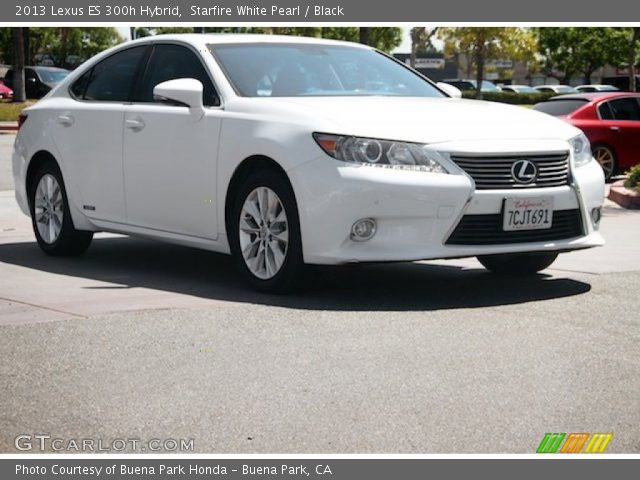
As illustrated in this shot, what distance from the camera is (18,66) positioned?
1599 inches

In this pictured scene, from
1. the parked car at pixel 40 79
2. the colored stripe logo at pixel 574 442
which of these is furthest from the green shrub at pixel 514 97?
the colored stripe logo at pixel 574 442

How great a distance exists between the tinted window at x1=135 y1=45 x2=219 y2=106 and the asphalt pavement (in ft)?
4.10

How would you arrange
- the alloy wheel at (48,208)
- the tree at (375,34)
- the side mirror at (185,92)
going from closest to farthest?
the side mirror at (185,92) < the alloy wheel at (48,208) < the tree at (375,34)

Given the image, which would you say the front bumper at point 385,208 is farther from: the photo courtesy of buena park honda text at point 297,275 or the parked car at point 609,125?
the parked car at point 609,125

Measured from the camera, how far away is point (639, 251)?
33.7ft

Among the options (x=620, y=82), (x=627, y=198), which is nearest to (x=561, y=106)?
(x=627, y=198)

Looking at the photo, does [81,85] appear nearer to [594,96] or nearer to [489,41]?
[594,96]

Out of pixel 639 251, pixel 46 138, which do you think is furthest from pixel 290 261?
pixel 639 251

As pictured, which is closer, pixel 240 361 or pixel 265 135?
pixel 240 361

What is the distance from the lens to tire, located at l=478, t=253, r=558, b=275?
8828 mm

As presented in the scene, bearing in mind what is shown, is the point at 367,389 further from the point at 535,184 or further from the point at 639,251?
the point at 639,251

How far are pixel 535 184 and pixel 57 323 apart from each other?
2853 millimetres

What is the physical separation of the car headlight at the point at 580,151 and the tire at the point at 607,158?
10.9 m

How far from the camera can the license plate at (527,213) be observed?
25.1ft
